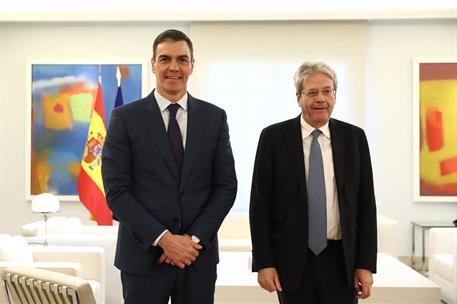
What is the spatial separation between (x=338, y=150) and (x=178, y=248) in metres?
0.77

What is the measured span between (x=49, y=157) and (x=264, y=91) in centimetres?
290

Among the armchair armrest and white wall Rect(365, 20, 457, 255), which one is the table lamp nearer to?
the armchair armrest

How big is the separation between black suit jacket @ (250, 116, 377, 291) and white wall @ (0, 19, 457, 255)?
19.4ft

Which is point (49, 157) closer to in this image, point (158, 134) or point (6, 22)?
point (6, 22)

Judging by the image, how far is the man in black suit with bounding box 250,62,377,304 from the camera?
267 cm

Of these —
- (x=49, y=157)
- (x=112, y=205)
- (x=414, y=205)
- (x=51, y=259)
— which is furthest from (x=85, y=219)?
(x=112, y=205)

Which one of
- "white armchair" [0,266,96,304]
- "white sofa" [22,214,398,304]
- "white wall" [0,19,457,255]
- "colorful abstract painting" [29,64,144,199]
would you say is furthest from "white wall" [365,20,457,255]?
"white armchair" [0,266,96,304]

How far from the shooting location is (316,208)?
2678 millimetres

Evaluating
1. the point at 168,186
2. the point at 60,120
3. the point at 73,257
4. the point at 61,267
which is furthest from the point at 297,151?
the point at 60,120

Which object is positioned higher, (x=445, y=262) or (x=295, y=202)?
(x=295, y=202)

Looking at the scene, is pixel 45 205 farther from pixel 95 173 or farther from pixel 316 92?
pixel 316 92

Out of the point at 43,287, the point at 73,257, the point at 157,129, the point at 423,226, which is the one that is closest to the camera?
the point at 43,287

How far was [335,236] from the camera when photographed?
2699mm

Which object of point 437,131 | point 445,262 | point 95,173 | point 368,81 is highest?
point 368,81
